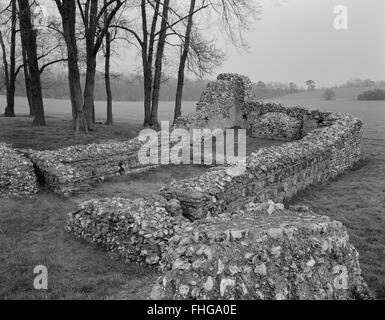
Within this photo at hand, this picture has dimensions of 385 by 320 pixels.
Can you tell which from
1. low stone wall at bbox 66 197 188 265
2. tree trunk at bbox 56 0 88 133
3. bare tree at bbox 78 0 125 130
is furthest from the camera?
bare tree at bbox 78 0 125 130

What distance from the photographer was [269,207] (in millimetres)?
6461

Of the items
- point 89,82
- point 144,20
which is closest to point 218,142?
point 89,82

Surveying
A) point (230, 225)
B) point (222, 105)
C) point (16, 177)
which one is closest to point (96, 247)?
point (230, 225)

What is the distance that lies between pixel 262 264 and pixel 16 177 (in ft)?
28.5

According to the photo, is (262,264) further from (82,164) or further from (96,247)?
(82,164)

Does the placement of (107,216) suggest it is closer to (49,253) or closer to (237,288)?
(49,253)

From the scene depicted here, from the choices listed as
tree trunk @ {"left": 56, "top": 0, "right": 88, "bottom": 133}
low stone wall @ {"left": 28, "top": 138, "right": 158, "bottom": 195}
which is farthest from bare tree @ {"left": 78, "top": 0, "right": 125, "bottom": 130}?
low stone wall @ {"left": 28, "top": 138, "right": 158, "bottom": 195}

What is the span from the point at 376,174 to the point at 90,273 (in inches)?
466

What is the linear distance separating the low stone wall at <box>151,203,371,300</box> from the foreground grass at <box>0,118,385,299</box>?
153 cm

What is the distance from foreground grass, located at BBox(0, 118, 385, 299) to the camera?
622 centimetres

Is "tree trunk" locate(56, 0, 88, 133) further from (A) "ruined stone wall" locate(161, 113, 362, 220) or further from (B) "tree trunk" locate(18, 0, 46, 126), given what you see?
(A) "ruined stone wall" locate(161, 113, 362, 220)

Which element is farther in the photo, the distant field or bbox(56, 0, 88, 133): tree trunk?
the distant field

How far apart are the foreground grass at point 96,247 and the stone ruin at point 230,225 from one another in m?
0.43

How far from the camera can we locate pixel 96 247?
7.67 metres
